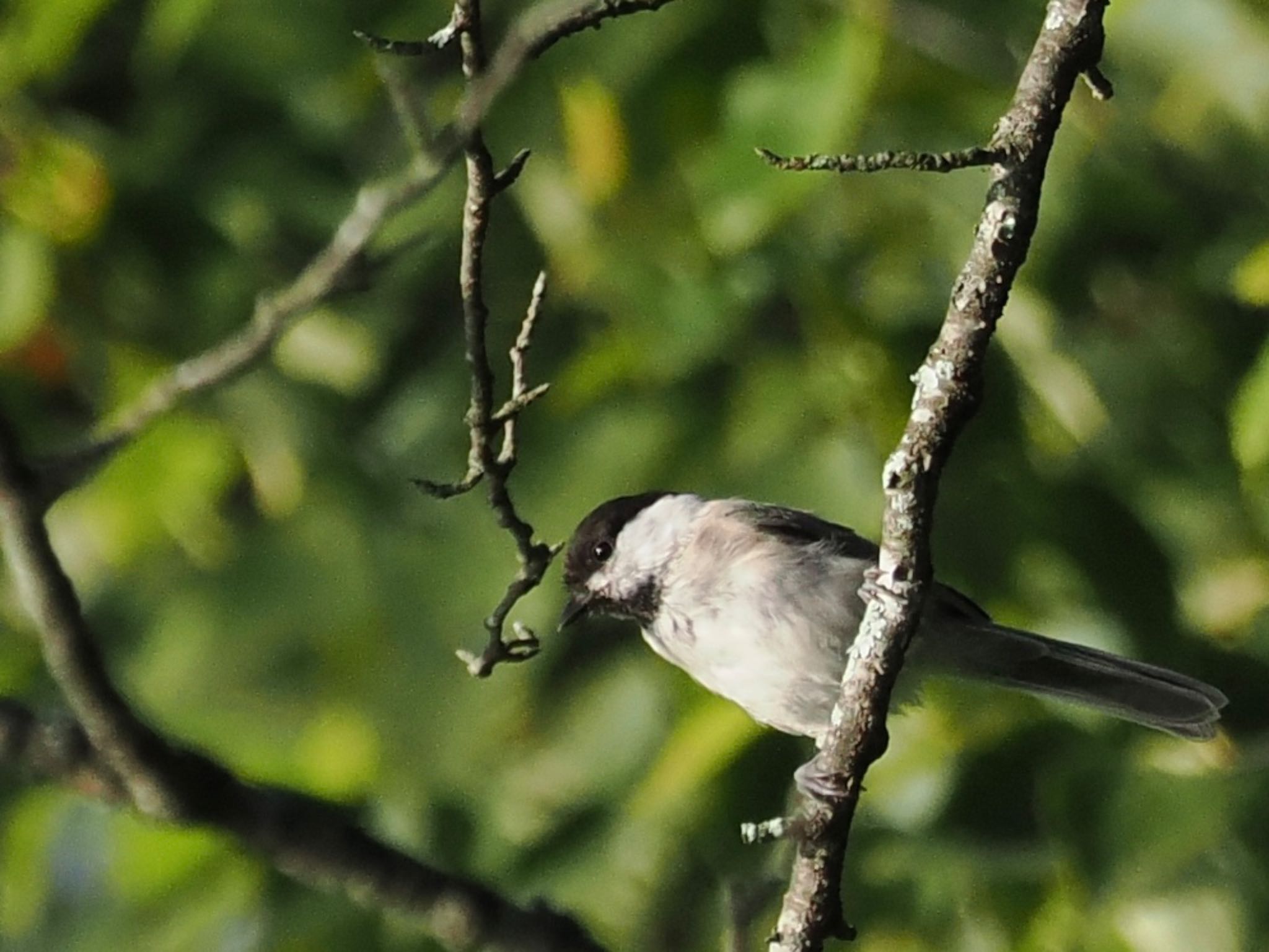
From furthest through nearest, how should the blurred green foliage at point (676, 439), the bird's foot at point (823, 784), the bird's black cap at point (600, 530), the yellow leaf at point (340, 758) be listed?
1. the yellow leaf at point (340, 758)
2. the bird's black cap at point (600, 530)
3. the blurred green foliage at point (676, 439)
4. the bird's foot at point (823, 784)

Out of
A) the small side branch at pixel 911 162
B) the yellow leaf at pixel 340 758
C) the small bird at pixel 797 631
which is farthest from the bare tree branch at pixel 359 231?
the yellow leaf at pixel 340 758

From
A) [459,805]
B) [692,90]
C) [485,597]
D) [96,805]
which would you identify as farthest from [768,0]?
[96,805]

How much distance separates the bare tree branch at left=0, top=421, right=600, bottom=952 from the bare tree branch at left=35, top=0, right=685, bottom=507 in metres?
0.07

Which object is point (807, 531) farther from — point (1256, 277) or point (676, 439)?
point (1256, 277)

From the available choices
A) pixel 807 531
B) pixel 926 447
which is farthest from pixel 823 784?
pixel 807 531

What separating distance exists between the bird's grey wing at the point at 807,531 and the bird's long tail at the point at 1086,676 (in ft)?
0.62

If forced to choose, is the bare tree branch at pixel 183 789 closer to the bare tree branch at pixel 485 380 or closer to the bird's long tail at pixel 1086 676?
the bare tree branch at pixel 485 380

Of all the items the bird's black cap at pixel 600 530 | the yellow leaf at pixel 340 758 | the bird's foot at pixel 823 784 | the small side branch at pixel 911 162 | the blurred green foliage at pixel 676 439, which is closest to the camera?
the small side branch at pixel 911 162

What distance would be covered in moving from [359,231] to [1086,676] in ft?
4.41

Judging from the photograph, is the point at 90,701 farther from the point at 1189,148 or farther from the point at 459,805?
the point at 1189,148

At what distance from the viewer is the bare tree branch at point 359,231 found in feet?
Answer: 4.73

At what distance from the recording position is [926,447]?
153cm

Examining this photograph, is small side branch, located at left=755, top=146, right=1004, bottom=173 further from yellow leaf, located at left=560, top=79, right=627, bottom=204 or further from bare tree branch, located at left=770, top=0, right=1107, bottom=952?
yellow leaf, located at left=560, top=79, right=627, bottom=204

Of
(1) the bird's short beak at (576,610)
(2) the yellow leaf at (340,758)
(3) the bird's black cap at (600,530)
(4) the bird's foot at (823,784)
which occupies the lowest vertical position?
(2) the yellow leaf at (340,758)
